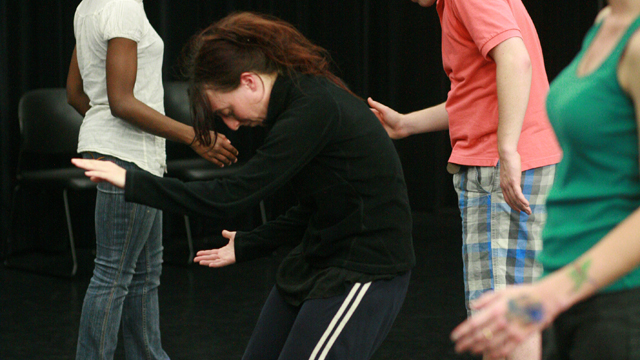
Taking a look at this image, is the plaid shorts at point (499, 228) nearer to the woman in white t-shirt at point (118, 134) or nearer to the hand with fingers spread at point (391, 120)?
the hand with fingers spread at point (391, 120)

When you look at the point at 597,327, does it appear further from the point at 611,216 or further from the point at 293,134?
the point at 293,134

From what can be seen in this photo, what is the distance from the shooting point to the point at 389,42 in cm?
569

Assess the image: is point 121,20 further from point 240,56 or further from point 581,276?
point 581,276

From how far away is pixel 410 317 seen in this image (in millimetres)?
A: 3365

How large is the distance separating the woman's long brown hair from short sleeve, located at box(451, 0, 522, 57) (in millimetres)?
436

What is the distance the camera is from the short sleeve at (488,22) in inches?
71.8

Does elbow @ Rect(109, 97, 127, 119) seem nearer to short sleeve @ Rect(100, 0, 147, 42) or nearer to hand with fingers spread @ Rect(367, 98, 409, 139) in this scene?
short sleeve @ Rect(100, 0, 147, 42)

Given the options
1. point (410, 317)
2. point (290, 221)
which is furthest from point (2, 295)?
point (290, 221)

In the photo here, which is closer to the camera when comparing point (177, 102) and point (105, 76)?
point (105, 76)

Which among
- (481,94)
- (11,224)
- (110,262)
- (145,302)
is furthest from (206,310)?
(481,94)

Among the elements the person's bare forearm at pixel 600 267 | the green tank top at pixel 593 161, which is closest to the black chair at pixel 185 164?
the green tank top at pixel 593 161

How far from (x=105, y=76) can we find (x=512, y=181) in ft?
3.89

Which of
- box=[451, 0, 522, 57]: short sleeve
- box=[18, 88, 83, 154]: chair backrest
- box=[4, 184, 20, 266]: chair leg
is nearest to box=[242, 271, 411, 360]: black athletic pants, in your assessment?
box=[451, 0, 522, 57]: short sleeve

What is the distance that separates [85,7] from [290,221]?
38.4 inches
